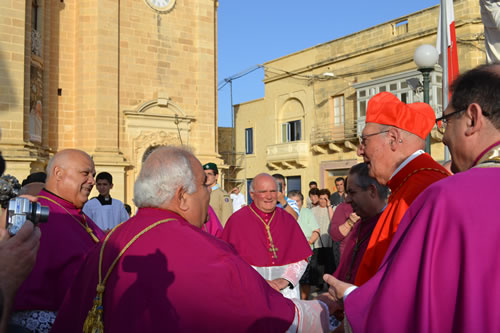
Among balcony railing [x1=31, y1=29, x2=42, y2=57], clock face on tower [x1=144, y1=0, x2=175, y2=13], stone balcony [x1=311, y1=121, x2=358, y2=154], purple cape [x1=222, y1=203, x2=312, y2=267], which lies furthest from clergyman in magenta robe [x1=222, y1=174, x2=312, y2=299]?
stone balcony [x1=311, y1=121, x2=358, y2=154]

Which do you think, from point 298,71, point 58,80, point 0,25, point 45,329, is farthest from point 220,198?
point 298,71

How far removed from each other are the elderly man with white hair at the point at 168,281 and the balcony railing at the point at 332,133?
844 inches

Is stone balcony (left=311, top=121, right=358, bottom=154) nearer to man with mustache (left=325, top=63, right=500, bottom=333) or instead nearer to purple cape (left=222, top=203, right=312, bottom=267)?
purple cape (left=222, top=203, right=312, bottom=267)

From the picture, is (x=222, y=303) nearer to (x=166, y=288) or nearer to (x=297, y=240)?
(x=166, y=288)

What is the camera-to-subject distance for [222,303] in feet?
7.19

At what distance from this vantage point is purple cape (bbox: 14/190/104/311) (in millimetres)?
3133

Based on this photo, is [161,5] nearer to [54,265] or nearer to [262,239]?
[262,239]

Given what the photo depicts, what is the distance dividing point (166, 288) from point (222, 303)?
257 millimetres

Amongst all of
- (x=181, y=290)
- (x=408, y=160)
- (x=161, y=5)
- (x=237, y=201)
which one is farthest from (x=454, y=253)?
(x=161, y=5)

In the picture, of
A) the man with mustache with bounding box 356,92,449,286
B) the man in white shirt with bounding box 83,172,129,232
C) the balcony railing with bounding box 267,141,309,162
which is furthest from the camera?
the balcony railing with bounding box 267,141,309,162

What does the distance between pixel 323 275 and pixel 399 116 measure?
1.02 metres

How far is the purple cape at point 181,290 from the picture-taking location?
7.13 ft

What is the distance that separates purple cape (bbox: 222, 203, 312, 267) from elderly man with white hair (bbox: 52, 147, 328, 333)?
2709 mm

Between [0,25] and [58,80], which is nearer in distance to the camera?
[0,25]
